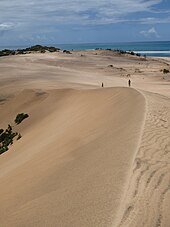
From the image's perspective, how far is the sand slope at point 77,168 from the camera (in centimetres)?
522

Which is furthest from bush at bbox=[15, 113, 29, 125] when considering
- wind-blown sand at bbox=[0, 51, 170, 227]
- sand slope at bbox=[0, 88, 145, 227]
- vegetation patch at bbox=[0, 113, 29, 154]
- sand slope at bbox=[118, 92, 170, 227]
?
sand slope at bbox=[118, 92, 170, 227]

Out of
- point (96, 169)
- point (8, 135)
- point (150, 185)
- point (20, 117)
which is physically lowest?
point (8, 135)

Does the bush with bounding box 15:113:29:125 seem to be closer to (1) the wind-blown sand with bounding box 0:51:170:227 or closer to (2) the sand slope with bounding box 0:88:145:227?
(1) the wind-blown sand with bounding box 0:51:170:227

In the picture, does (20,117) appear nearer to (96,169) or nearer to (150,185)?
(96,169)

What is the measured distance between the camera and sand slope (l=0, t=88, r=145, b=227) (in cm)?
522

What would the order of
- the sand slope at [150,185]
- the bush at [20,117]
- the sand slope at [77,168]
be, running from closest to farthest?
the sand slope at [150,185]
the sand slope at [77,168]
the bush at [20,117]

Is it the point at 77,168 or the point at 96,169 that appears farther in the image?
the point at 77,168

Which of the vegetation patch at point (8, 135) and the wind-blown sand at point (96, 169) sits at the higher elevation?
the wind-blown sand at point (96, 169)

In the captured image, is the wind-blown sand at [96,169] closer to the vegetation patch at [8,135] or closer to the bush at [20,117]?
the vegetation patch at [8,135]

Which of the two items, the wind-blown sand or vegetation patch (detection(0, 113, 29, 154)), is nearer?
the wind-blown sand

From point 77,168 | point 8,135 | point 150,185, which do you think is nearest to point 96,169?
point 77,168

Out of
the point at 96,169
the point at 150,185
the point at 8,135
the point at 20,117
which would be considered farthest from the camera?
the point at 20,117

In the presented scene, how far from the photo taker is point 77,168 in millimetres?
6992

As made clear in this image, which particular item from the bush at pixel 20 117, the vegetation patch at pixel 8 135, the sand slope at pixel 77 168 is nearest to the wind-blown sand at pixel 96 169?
the sand slope at pixel 77 168
